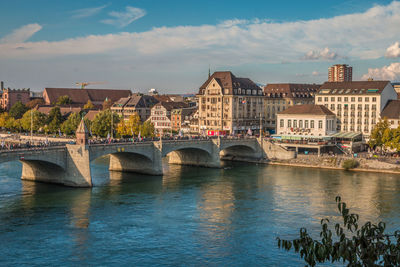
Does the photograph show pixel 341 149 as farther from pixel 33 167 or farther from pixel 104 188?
pixel 33 167

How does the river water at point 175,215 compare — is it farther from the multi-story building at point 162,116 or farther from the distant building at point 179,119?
the multi-story building at point 162,116

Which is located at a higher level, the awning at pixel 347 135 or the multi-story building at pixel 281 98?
the multi-story building at pixel 281 98

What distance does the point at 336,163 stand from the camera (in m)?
92.7

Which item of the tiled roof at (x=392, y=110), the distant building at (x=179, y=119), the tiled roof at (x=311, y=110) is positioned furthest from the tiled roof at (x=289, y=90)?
the tiled roof at (x=392, y=110)

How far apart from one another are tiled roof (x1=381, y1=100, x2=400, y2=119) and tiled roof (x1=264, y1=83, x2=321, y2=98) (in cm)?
3837

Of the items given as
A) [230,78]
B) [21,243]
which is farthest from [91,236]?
[230,78]

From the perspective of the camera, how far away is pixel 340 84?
11969 cm

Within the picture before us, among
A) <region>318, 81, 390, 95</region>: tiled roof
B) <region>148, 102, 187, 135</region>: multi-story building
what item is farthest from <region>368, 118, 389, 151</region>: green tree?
<region>148, 102, 187, 135</region>: multi-story building

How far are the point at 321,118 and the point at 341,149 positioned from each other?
9.62m

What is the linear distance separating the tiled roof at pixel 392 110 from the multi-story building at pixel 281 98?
3804cm

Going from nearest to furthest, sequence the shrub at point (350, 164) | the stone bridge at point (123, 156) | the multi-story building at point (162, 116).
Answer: the stone bridge at point (123, 156) < the shrub at point (350, 164) < the multi-story building at point (162, 116)

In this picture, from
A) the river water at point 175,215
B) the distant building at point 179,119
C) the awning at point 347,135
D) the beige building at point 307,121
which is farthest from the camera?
the distant building at point 179,119

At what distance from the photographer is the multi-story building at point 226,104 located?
127125 millimetres

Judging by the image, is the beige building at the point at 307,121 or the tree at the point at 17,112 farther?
the tree at the point at 17,112
